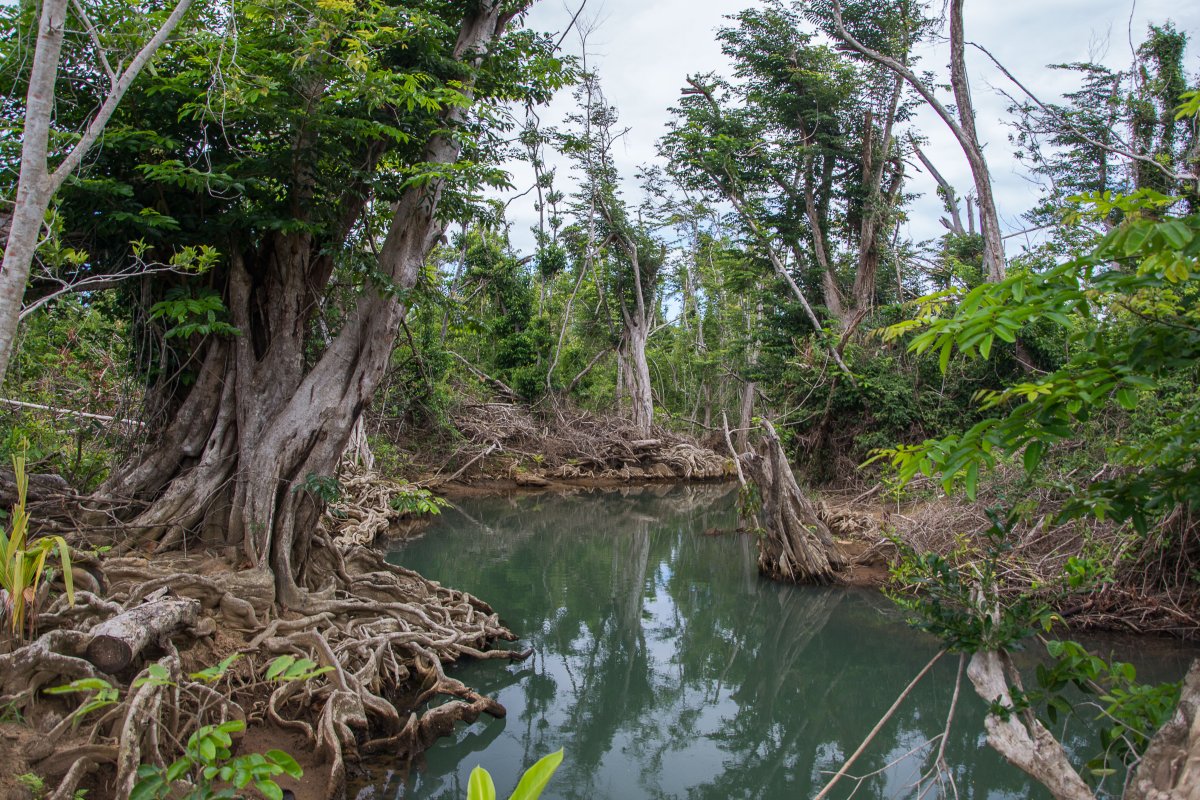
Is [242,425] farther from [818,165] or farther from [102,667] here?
[818,165]

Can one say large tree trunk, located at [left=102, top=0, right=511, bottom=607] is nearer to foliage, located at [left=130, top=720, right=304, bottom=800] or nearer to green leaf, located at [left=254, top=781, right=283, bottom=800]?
foliage, located at [left=130, top=720, right=304, bottom=800]

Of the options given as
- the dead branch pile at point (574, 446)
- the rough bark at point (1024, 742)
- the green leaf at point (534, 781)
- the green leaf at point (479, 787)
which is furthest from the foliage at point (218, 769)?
the dead branch pile at point (574, 446)

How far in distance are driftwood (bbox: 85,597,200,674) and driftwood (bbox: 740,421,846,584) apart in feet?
20.1

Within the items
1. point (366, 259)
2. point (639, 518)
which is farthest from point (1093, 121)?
point (366, 259)

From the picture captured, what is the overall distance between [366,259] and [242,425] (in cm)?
169

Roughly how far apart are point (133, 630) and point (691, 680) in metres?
4.50

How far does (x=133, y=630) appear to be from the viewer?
431 centimetres

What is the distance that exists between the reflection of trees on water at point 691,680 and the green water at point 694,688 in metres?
0.02

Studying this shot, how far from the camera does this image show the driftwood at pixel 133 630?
13.5 ft

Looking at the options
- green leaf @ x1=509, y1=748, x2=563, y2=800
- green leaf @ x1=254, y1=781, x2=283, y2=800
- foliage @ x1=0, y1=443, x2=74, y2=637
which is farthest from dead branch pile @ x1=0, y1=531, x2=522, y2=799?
green leaf @ x1=509, y1=748, x2=563, y2=800

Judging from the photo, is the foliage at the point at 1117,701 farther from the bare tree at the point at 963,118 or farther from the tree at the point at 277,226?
the bare tree at the point at 963,118

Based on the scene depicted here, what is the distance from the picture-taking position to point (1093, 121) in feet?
59.2

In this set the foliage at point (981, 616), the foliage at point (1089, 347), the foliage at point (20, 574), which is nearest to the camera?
the foliage at point (1089, 347)

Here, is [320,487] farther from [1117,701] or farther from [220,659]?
[1117,701]
